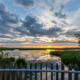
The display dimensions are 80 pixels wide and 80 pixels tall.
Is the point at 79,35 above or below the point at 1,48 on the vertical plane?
above

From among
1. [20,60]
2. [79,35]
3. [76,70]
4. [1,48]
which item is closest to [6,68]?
[76,70]

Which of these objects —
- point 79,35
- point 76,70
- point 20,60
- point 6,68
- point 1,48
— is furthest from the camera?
point 79,35

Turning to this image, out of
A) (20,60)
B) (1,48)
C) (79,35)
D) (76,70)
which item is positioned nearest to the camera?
(76,70)

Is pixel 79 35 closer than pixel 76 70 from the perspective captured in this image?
No

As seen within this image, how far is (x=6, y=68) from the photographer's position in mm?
2469

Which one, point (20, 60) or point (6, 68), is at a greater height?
point (6, 68)

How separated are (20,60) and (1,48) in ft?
10.4

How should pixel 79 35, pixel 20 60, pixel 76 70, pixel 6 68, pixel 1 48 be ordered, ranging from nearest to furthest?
1. pixel 76 70
2. pixel 6 68
3. pixel 1 48
4. pixel 20 60
5. pixel 79 35

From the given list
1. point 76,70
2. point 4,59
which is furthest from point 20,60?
point 76,70

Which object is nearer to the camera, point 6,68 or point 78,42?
point 6,68

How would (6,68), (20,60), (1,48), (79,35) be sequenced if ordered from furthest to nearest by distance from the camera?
(79,35), (20,60), (1,48), (6,68)

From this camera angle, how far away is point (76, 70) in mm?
2193

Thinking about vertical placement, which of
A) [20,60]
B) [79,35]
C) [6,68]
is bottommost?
[20,60]

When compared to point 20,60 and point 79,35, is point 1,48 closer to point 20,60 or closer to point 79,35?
point 20,60
